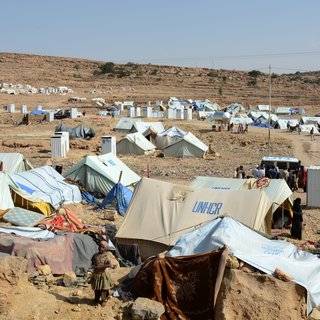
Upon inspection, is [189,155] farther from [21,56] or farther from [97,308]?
[21,56]

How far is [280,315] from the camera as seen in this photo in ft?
26.1

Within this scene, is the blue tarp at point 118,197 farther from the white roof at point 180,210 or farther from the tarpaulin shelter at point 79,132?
the tarpaulin shelter at point 79,132

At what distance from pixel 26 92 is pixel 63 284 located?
198 ft

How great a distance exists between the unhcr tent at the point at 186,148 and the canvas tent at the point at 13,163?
34.2 ft

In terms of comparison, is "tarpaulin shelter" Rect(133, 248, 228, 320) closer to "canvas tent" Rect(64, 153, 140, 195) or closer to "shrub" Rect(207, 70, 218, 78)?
"canvas tent" Rect(64, 153, 140, 195)

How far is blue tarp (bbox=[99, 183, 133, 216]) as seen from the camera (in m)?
15.4

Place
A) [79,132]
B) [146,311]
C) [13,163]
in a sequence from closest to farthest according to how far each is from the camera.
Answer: [146,311]
[13,163]
[79,132]

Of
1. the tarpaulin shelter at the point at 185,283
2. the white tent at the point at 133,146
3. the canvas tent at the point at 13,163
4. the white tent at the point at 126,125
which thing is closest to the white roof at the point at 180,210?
the tarpaulin shelter at the point at 185,283

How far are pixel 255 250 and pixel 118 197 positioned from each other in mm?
6855

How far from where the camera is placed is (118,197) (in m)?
15.5

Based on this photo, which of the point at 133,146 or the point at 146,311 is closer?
the point at 146,311

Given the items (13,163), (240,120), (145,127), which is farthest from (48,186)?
(240,120)

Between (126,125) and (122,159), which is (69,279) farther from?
(126,125)

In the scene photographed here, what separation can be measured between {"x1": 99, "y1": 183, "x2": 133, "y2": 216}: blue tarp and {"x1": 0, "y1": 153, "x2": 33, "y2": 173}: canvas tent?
374 cm
